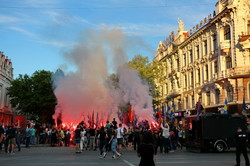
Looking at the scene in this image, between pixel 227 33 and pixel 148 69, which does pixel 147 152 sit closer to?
pixel 227 33

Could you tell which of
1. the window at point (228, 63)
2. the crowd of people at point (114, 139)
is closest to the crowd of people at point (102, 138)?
the crowd of people at point (114, 139)

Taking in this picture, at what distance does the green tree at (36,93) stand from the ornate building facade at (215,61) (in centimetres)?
1945

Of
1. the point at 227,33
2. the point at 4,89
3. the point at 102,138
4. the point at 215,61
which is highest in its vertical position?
the point at 227,33

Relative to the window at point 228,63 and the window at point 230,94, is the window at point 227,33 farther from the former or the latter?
the window at point 230,94

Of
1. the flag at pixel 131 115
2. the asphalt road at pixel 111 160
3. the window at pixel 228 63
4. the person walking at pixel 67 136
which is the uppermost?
→ the window at pixel 228 63

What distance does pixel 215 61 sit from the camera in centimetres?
3600

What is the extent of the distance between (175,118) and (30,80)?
23829 mm

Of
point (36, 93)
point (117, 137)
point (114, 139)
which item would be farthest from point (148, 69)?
point (114, 139)

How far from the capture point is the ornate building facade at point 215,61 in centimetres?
3150

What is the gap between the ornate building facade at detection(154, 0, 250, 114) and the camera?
3150cm

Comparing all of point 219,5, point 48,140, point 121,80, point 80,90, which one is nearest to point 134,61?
point 121,80

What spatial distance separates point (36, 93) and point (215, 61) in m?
27.2

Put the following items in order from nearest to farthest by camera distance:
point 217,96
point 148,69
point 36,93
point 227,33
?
point 227,33
point 217,96
point 148,69
point 36,93

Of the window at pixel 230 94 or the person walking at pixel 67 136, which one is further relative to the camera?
the window at pixel 230 94
